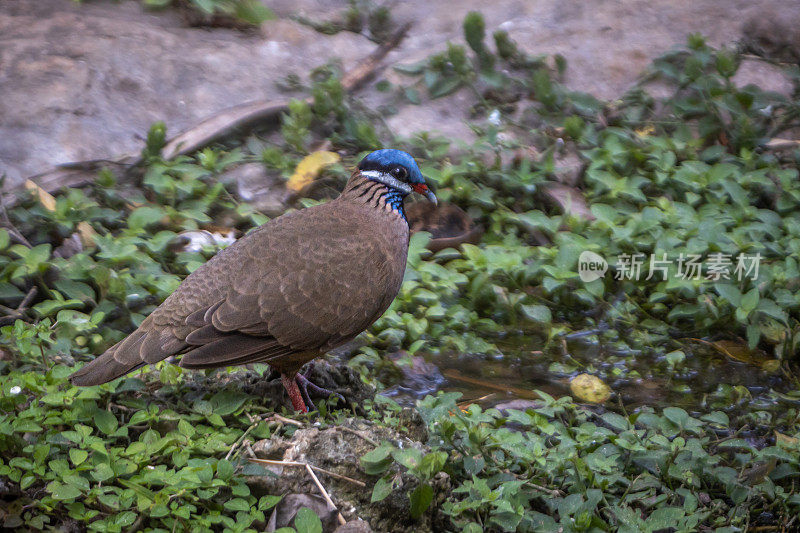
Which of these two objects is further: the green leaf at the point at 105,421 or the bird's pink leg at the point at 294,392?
the bird's pink leg at the point at 294,392

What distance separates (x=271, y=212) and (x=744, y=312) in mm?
3006

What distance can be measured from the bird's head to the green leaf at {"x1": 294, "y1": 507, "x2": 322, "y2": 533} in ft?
5.89

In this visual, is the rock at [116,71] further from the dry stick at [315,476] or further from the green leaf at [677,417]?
the green leaf at [677,417]

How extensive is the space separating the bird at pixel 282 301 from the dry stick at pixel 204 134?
7.42 feet

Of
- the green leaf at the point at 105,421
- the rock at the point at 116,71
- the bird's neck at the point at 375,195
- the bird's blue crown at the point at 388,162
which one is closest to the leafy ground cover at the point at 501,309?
Result: the green leaf at the point at 105,421

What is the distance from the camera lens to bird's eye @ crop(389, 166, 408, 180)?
417 centimetres

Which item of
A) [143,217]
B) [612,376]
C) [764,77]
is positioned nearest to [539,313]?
[612,376]

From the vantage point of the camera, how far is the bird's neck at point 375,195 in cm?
411

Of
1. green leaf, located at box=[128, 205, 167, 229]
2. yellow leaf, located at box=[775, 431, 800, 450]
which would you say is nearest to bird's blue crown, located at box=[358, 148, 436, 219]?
green leaf, located at box=[128, 205, 167, 229]

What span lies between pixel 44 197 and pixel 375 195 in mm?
2406

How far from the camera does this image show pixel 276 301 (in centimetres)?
359

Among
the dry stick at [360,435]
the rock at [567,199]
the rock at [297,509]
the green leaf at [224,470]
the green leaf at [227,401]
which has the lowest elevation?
the rock at [567,199]

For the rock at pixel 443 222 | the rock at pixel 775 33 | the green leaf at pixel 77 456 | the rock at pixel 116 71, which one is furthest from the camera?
the rock at pixel 775 33

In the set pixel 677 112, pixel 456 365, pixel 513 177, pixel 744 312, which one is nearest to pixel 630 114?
pixel 677 112
